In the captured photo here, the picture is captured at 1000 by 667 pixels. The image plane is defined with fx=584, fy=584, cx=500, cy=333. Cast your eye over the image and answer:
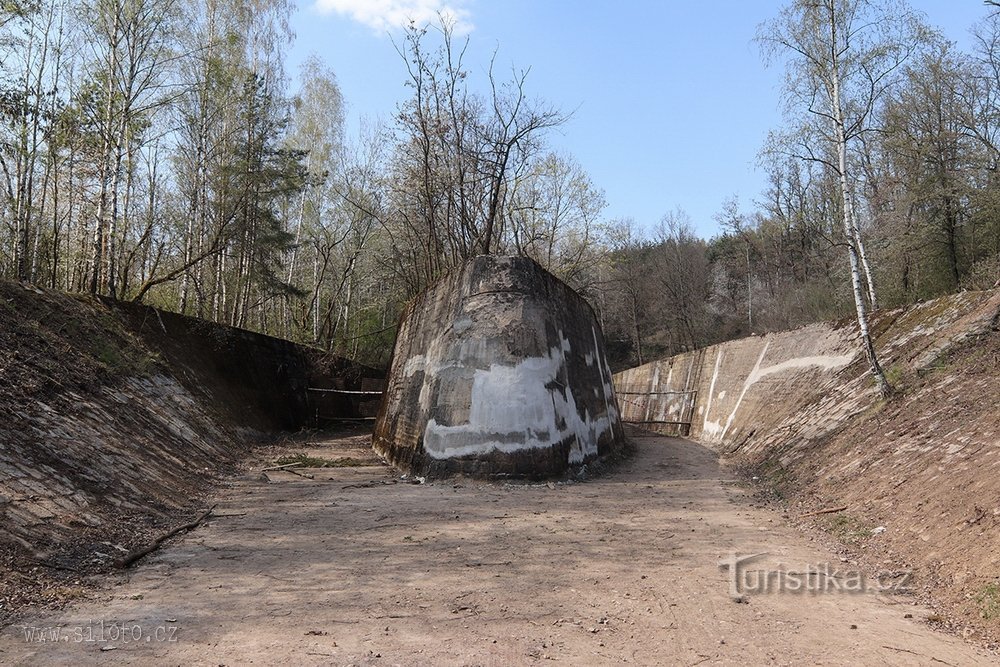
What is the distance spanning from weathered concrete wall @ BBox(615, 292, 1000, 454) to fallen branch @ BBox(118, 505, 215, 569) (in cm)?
964

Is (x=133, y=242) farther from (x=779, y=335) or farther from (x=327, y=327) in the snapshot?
(x=779, y=335)

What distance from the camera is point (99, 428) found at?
308 inches

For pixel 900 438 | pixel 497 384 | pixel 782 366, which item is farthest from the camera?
pixel 782 366

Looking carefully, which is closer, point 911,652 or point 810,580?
point 911,652

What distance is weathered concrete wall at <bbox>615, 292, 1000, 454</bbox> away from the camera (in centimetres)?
994

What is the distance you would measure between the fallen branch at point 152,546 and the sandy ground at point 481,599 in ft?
0.34

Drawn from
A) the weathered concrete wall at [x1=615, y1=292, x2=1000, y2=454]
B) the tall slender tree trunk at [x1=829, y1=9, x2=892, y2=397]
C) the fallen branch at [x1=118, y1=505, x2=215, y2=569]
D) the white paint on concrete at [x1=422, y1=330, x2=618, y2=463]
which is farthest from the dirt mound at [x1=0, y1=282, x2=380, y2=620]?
the tall slender tree trunk at [x1=829, y1=9, x2=892, y2=397]

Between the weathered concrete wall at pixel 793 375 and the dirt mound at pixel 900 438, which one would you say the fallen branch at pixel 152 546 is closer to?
the dirt mound at pixel 900 438

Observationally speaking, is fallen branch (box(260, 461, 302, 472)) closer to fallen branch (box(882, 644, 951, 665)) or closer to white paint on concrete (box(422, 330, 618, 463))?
white paint on concrete (box(422, 330, 618, 463))

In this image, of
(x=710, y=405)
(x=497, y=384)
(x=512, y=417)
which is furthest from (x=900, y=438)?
(x=710, y=405)

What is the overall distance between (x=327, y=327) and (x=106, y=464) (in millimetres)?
21235

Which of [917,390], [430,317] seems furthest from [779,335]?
[430,317]

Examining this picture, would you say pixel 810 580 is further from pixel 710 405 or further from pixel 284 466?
pixel 710 405

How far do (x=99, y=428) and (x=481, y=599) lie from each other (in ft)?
20.2
